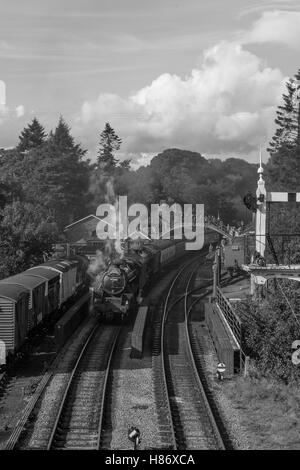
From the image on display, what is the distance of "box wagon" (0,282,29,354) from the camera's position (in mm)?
19875

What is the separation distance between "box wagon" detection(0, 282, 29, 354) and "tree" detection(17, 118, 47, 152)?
8580cm

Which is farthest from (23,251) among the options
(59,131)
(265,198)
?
(59,131)

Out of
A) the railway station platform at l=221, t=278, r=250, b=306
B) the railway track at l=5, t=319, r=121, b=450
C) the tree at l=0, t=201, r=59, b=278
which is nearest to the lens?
the railway track at l=5, t=319, r=121, b=450

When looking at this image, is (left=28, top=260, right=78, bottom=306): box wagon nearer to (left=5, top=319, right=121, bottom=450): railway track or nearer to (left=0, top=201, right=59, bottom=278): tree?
(left=0, top=201, right=59, bottom=278): tree

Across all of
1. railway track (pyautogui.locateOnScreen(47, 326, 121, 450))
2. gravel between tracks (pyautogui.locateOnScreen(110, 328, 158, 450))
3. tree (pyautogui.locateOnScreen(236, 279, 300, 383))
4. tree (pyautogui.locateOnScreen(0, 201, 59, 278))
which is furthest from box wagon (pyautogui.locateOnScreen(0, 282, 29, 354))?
tree (pyautogui.locateOnScreen(0, 201, 59, 278))

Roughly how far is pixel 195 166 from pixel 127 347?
141821 mm

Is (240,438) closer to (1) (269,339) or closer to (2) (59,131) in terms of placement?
(1) (269,339)

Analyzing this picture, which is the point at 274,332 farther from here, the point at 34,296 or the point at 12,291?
the point at 34,296

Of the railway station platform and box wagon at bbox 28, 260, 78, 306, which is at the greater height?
box wagon at bbox 28, 260, 78, 306

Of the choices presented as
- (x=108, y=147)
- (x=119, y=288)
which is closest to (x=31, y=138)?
(x=108, y=147)

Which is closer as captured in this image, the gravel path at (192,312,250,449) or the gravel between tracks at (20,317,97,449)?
the gravel between tracks at (20,317,97,449)

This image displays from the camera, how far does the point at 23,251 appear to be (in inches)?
1406

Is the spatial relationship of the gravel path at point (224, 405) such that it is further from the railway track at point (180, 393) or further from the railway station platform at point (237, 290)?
the railway station platform at point (237, 290)
